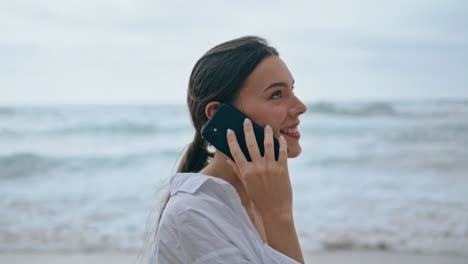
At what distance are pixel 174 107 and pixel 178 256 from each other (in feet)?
58.7

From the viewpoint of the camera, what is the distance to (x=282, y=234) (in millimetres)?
1358

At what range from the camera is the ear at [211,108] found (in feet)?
5.25

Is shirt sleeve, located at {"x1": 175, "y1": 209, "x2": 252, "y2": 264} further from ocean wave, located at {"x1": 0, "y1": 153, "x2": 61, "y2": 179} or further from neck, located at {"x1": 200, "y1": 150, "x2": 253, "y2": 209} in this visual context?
ocean wave, located at {"x1": 0, "y1": 153, "x2": 61, "y2": 179}

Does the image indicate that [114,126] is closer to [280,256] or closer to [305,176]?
[305,176]

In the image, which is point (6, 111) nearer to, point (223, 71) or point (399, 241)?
point (399, 241)

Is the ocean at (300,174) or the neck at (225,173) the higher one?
the neck at (225,173)

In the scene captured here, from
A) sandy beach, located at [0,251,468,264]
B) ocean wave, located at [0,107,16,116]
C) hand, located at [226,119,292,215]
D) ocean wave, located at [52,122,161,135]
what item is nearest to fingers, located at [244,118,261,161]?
hand, located at [226,119,292,215]

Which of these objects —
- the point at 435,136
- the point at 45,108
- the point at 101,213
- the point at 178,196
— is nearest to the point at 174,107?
the point at 45,108

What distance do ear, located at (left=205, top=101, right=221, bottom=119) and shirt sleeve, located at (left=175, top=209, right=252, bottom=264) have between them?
0.38 m

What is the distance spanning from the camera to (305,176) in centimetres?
951

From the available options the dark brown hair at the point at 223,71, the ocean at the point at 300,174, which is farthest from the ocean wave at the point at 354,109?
the dark brown hair at the point at 223,71

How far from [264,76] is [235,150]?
0.30m

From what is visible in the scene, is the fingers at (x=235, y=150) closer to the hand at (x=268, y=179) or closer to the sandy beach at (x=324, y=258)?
the hand at (x=268, y=179)

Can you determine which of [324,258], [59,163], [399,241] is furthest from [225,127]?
[59,163]
